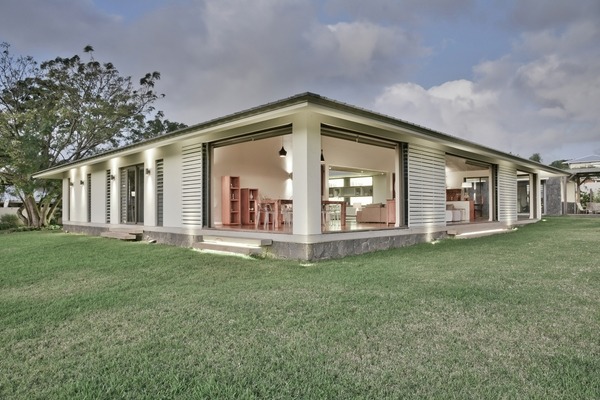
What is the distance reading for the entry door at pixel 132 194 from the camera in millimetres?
12711

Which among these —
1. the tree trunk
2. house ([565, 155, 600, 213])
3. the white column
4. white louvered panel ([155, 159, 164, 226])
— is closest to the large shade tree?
the tree trunk

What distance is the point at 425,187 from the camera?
1040 centimetres

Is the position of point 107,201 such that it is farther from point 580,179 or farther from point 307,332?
point 580,179

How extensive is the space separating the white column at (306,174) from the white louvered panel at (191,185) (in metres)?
3.48

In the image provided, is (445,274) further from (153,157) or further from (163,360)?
(153,157)

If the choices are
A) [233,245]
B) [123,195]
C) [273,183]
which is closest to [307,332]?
[233,245]

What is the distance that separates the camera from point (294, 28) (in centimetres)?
1382

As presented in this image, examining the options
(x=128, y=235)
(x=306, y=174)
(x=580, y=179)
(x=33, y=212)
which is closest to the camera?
(x=306, y=174)

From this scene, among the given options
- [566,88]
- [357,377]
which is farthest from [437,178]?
[566,88]

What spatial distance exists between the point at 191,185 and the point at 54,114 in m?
13.9

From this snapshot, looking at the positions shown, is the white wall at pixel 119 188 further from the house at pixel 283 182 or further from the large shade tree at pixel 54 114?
the large shade tree at pixel 54 114

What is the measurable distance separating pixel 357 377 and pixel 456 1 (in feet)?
42.1

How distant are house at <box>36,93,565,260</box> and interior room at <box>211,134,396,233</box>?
4cm

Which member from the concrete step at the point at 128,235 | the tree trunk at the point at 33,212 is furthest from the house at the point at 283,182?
the tree trunk at the point at 33,212
